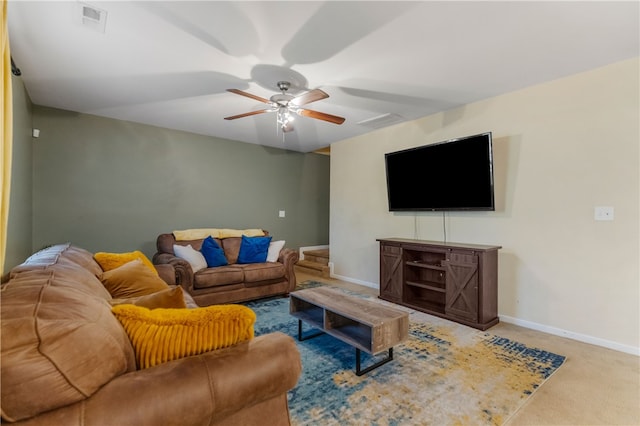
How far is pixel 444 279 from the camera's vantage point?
361cm

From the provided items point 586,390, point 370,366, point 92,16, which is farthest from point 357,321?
point 92,16

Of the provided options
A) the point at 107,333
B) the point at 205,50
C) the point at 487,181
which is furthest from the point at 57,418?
the point at 487,181

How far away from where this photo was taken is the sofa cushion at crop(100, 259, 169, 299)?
2.07 m

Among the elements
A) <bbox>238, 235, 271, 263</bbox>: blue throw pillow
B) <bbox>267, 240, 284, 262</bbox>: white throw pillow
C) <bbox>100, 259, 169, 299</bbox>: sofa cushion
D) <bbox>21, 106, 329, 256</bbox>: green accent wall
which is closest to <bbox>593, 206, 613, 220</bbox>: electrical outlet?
<bbox>267, 240, 284, 262</bbox>: white throw pillow

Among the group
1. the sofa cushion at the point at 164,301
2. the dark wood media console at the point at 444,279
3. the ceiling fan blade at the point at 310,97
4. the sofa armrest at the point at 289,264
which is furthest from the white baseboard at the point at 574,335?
the sofa cushion at the point at 164,301

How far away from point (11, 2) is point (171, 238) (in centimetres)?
281

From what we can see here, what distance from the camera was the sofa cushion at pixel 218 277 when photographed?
353cm

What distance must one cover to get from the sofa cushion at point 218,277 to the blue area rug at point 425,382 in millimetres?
1038

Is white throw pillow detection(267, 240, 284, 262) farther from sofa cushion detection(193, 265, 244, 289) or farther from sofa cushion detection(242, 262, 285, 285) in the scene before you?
sofa cushion detection(193, 265, 244, 289)

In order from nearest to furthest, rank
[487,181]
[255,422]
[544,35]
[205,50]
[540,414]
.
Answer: [255,422], [540,414], [544,35], [205,50], [487,181]

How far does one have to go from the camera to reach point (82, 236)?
4.03 meters

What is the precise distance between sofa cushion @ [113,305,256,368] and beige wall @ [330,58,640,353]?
314 centimetres

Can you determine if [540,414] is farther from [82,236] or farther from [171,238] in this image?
[82,236]

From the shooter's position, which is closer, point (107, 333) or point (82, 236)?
point (107, 333)
